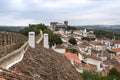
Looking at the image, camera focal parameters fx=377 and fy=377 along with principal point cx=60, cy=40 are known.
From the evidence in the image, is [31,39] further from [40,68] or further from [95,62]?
[95,62]

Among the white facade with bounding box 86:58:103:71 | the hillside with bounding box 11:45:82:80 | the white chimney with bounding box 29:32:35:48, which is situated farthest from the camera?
the white facade with bounding box 86:58:103:71

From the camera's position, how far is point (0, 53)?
11273 millimetres

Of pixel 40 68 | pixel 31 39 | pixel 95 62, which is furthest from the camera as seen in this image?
pixel 95 62

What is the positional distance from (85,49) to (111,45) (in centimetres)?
4107

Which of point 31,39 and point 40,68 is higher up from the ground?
point 31,39

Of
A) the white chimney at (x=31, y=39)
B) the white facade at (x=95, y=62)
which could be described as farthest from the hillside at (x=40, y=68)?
the white facade at (x=95, y=62)

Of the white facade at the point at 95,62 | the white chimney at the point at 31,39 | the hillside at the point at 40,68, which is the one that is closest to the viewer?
the hillside at the point at 40,68

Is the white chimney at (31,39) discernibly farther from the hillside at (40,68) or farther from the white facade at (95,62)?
the white facade at (95,62)

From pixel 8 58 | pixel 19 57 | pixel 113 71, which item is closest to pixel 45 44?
pixel 19 57

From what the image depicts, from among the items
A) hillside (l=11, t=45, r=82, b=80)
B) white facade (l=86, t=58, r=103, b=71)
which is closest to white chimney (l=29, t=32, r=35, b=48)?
hillside (l=11, t=45, r=82, b=80)

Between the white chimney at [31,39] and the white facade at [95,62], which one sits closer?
the white chimney at [31,39]

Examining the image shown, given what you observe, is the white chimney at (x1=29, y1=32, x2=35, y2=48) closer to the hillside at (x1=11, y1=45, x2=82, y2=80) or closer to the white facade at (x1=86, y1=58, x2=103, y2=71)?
the hillside at (x1=11, y1=45, x2=82, y2=80)

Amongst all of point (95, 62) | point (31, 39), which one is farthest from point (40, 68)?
point (95, 62)

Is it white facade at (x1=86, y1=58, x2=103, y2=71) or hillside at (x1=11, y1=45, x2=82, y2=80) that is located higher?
hillside at (x1=11, y1=45, x2=82, y2=80)
